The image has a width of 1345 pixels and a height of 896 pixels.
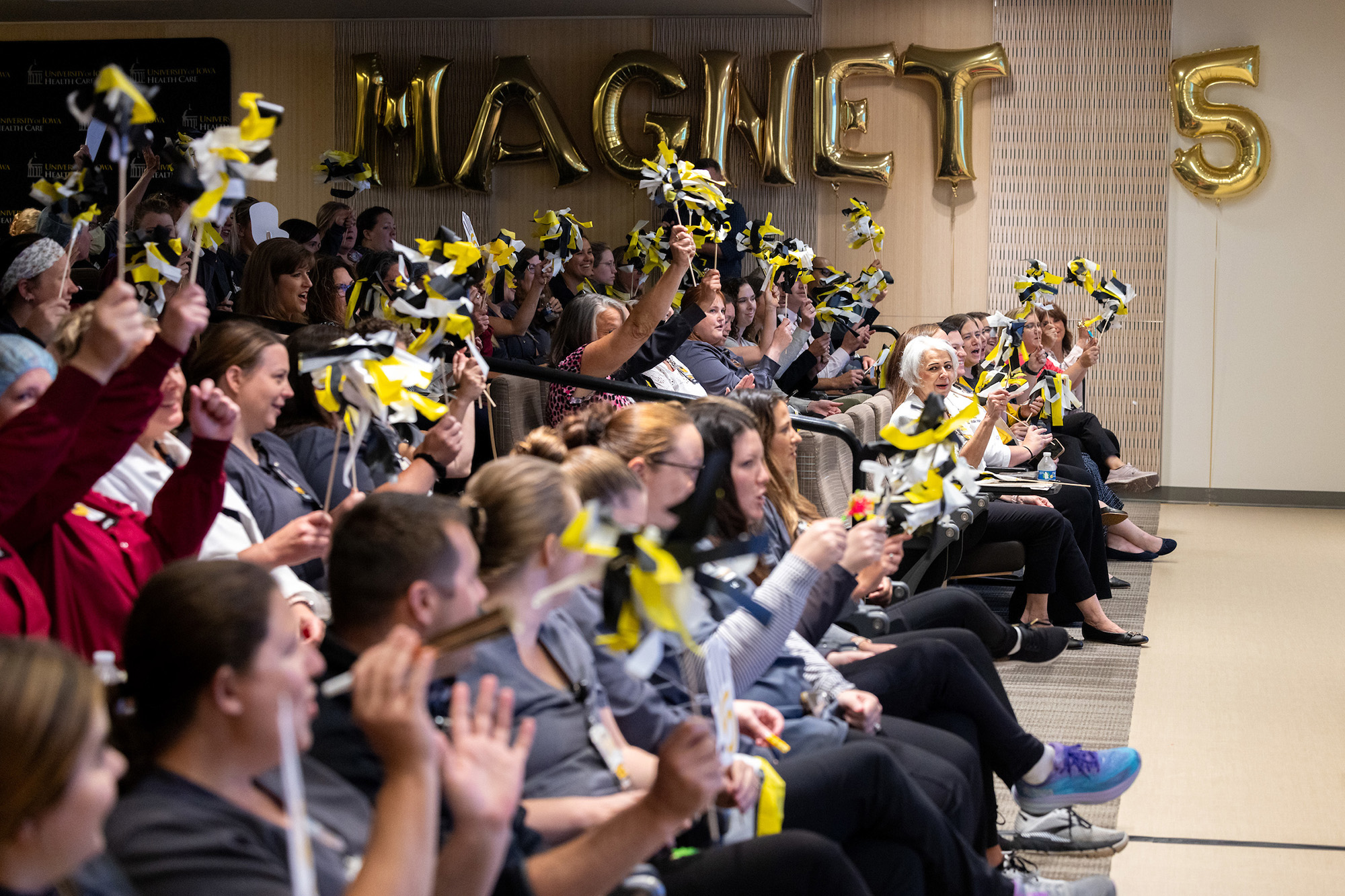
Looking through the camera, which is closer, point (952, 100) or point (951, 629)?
point (951, 629)

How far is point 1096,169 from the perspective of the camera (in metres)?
8.32

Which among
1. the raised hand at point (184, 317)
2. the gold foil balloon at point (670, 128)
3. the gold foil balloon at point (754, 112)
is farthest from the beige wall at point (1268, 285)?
the raised hand at point (184, 317)

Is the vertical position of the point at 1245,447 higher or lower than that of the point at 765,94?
lower

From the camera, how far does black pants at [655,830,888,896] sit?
178 centimetres

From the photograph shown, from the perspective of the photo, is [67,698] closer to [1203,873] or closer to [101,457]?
[101,457]

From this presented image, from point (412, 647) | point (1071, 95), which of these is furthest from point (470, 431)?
point (1071, 95)

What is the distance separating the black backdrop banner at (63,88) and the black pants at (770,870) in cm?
807

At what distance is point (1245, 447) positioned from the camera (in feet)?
26.9

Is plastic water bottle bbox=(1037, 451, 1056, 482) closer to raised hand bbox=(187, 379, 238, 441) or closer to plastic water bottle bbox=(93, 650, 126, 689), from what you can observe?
raised hand bbox=(187, 379, 238, 441)

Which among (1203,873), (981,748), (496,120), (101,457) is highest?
(496,120)

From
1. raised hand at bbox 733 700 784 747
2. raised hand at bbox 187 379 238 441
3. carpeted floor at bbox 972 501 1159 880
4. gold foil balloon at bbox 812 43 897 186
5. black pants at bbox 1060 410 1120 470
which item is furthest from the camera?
gold foil balloon at bbox 812 43 897 186

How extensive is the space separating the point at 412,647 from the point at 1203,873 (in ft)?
7.49

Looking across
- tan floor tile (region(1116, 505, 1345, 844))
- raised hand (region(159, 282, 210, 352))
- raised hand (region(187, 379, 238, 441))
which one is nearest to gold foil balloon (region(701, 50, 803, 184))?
tan floor tile (region(1116, 505, 1345, 844))

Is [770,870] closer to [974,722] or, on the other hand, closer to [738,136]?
[974,722]
